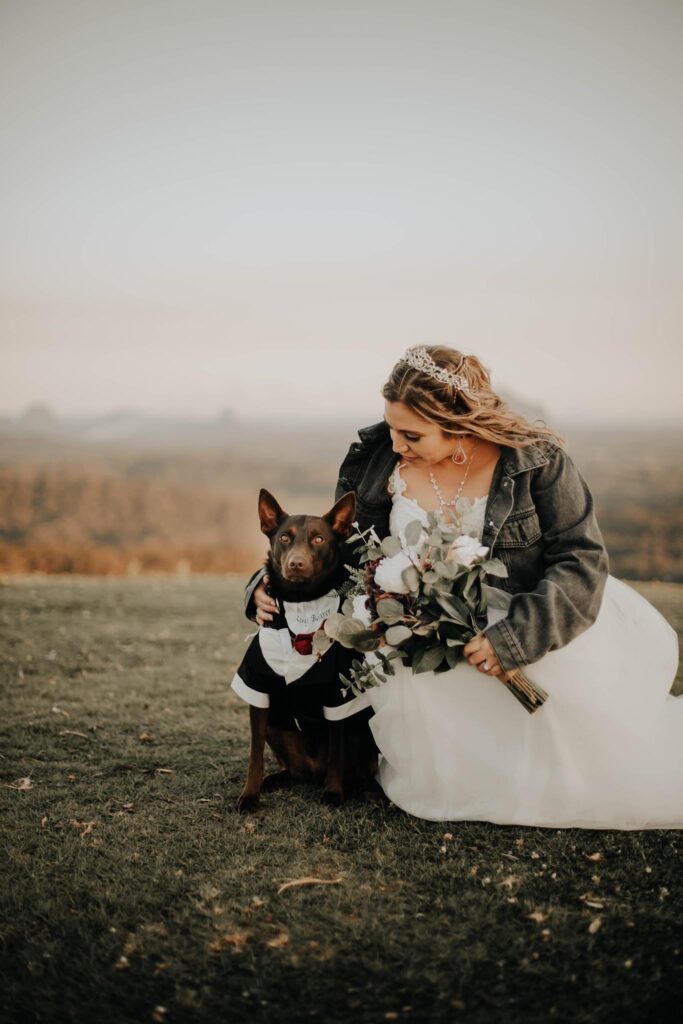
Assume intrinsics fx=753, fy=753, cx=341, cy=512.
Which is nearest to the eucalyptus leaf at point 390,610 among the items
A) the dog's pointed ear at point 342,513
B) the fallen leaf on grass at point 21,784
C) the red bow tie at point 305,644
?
the red bow tie at point 305,644

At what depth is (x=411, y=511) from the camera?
4398 millimetres

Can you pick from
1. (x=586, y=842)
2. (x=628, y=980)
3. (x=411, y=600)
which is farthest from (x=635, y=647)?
(x=628, y=980)

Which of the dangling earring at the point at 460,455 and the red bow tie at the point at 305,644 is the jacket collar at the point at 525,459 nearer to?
the dangling earring at the point at 460,455

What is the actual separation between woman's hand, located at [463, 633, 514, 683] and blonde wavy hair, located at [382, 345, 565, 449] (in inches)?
45.6

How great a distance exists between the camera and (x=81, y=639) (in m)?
7.75

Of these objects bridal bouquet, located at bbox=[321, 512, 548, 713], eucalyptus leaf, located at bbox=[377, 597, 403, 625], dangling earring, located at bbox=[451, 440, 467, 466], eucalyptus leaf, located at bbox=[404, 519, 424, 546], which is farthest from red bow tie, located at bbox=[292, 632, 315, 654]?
dangling earring, located at bbox=[451, 440, 467, 466]

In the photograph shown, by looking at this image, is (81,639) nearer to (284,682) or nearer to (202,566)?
(284,682)

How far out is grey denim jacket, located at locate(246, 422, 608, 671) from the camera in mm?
3654

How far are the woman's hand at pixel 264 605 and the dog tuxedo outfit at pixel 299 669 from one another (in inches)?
1.5

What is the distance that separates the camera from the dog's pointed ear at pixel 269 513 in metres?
4.42

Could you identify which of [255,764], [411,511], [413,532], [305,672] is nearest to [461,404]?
[411,511]

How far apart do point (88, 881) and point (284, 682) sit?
1324 millimetres

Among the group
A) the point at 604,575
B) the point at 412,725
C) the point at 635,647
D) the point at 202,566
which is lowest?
the point at 202,566

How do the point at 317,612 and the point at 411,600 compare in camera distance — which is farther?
the point at 317,612
